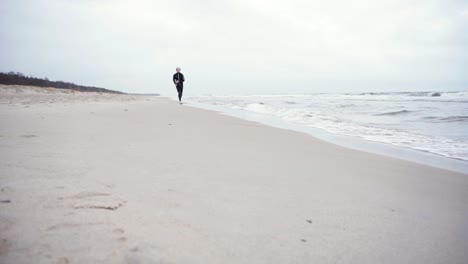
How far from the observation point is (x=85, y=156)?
1.78 metres

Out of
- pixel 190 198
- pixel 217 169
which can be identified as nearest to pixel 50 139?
pixel 217 169

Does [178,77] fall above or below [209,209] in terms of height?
above

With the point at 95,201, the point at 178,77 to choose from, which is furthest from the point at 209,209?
the point at 178,77

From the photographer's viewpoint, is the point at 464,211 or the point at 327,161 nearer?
the point at 464,211

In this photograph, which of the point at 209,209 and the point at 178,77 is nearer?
the point at 209,209

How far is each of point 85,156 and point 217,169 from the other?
929mm

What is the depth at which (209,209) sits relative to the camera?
117 centimetres

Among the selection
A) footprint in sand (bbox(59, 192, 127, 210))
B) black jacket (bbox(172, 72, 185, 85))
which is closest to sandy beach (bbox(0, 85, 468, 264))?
footprint in sand (bbox(59, 192, 127, 210))

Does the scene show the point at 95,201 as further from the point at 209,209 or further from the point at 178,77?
the point at 178,77

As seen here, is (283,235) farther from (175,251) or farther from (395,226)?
(395,226)

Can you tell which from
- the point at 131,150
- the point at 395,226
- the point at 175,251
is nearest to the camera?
→ the point at 175,251

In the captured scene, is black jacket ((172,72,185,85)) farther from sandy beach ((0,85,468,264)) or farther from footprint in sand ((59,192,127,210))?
footprint in sand ((59,192,127,210))

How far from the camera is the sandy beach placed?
2.80ft

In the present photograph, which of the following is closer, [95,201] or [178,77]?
[95,201]
